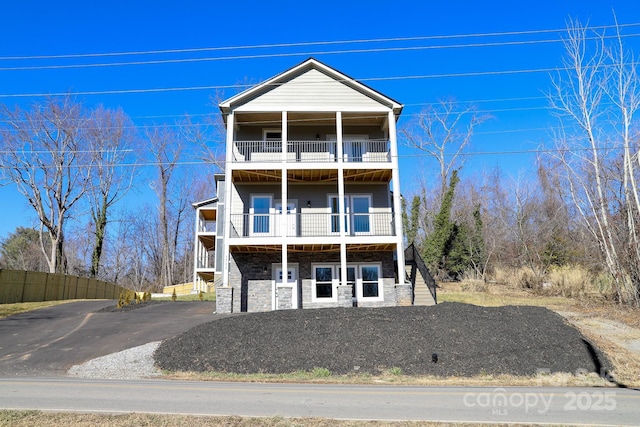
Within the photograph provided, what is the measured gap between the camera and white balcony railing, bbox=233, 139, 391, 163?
2108 cm

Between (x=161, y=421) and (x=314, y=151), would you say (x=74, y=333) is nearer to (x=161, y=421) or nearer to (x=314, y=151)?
(x=161, y=421)

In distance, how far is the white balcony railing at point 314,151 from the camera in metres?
21.1

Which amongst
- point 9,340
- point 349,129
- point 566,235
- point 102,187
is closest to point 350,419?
point 9,340

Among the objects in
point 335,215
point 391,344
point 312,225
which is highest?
point 335,215

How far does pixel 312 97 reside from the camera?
2062cm

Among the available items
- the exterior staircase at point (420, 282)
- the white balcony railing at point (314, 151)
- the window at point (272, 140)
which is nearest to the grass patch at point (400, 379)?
the exterior staircase at point (420, 282)

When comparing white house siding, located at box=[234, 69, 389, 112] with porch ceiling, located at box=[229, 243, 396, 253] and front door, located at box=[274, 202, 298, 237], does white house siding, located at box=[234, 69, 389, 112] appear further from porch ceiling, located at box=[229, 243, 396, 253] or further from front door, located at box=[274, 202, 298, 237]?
porch ceiling, located at box=[229, 243, 396, 253]

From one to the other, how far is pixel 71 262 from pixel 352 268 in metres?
48.0

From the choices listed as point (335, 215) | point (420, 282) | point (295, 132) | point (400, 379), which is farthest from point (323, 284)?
point (400, 379)

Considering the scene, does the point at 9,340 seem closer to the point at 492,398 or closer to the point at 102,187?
the point at 492,398

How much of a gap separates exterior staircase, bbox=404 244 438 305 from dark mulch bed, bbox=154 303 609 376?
517 cm

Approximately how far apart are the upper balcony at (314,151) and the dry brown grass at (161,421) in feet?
51.0

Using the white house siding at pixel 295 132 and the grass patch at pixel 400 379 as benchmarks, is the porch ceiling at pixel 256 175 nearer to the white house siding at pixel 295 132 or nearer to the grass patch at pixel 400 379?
the white house siding at pixel 295 132

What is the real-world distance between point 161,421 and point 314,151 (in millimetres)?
16633
